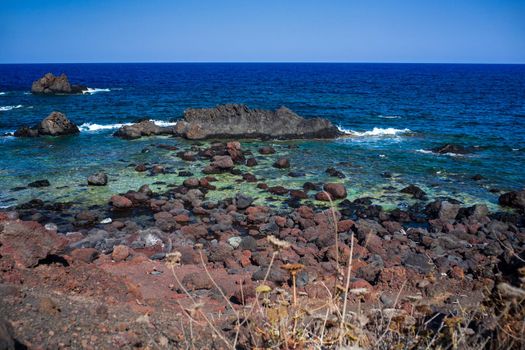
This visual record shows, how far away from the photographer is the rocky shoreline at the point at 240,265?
564 cm

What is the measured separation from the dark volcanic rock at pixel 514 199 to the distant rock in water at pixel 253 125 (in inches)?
707

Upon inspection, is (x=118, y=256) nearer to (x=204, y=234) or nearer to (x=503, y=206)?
(x=204, y=234)

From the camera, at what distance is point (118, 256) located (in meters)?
12.7

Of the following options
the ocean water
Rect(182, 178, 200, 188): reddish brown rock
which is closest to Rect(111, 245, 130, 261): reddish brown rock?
the ocean water

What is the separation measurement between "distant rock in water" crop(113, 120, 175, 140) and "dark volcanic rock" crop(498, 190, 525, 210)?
26.1m

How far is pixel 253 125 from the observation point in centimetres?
3688

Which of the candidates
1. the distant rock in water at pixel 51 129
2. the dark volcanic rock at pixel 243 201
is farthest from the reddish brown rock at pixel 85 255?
the distant rock in water at pixel 51 129

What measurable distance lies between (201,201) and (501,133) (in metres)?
31.8

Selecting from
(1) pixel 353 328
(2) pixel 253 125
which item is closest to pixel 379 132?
(2) pixel 253 125

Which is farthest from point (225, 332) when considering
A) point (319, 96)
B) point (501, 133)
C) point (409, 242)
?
point (319, 96)

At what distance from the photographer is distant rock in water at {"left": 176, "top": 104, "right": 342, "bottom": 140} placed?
35881 millimetres

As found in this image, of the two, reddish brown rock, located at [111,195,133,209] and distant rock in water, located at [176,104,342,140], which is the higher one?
distant rock in water, located at [176,104,342,140]

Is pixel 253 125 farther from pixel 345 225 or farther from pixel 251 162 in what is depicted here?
pixel 345 225

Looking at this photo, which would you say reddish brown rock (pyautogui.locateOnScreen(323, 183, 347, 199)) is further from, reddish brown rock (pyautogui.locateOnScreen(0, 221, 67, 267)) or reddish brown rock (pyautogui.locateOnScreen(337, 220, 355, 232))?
reddish brown rock (pyautogui.locateOnScreen(0, 221, 67, 267))
